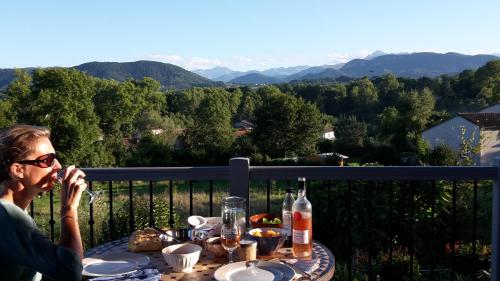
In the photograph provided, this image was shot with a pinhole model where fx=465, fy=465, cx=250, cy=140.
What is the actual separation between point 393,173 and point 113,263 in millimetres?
1777

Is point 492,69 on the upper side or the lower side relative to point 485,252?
upper

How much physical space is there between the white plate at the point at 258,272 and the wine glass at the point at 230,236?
8 centimetres

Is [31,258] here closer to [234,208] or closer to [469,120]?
[234,208]

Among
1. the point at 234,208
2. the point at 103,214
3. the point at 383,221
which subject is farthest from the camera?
the point at 103,214

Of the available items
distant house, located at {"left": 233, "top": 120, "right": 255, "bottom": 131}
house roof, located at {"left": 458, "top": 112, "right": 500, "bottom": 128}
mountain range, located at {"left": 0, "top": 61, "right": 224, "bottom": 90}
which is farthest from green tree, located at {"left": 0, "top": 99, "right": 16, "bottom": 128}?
mountain range, located at {"left": 0, "top": 61, "right": 224, "bottom": 90}

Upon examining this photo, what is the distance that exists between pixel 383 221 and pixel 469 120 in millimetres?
24854

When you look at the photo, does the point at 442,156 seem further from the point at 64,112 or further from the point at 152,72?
the point at 152,72

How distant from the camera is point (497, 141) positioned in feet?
95.3

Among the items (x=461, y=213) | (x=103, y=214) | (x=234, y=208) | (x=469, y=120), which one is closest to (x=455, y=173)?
(x=234, y=208)

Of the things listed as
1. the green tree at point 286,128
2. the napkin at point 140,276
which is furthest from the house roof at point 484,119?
the napkin at point 140,276

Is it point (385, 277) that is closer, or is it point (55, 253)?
point (55, 253)

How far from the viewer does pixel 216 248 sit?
1.85m

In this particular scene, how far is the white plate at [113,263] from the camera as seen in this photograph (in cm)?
167

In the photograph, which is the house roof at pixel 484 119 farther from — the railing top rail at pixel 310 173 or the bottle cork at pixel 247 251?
the bottle cork at pixel 247 251
